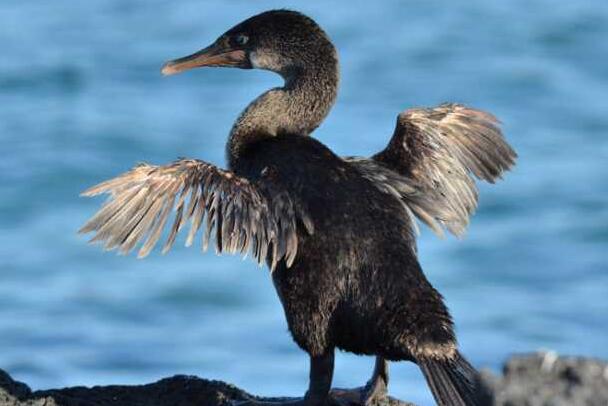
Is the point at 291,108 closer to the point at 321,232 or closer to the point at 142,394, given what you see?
the point at 321,232

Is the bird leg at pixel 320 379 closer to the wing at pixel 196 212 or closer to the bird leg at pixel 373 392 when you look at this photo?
the bird leg at pixel 373 392

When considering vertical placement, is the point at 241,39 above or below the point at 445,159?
above

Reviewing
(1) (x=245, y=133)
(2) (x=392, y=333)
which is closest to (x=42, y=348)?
(1) (x=245, y=133)

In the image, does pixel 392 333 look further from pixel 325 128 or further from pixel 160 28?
pixel 160 28

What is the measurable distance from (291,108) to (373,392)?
4.80 ft

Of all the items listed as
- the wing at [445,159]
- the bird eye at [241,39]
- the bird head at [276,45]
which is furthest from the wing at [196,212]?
the bird eye at [241,39]

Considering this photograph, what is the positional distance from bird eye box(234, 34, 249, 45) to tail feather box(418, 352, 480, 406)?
2.38m

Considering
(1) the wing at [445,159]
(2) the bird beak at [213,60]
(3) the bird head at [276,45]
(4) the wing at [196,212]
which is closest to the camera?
(4) the wing at [196,212]

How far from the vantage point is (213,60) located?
947 cm

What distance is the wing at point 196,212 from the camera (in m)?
7.75

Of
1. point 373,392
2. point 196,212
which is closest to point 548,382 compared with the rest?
point 196,212

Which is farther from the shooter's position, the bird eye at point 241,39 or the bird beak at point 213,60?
the bird beak at point 213,60

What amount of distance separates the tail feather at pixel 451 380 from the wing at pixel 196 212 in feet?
2.52

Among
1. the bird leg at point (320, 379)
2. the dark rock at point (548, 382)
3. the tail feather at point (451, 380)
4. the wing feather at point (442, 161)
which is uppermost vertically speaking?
the wing feather at point (442, 161)
